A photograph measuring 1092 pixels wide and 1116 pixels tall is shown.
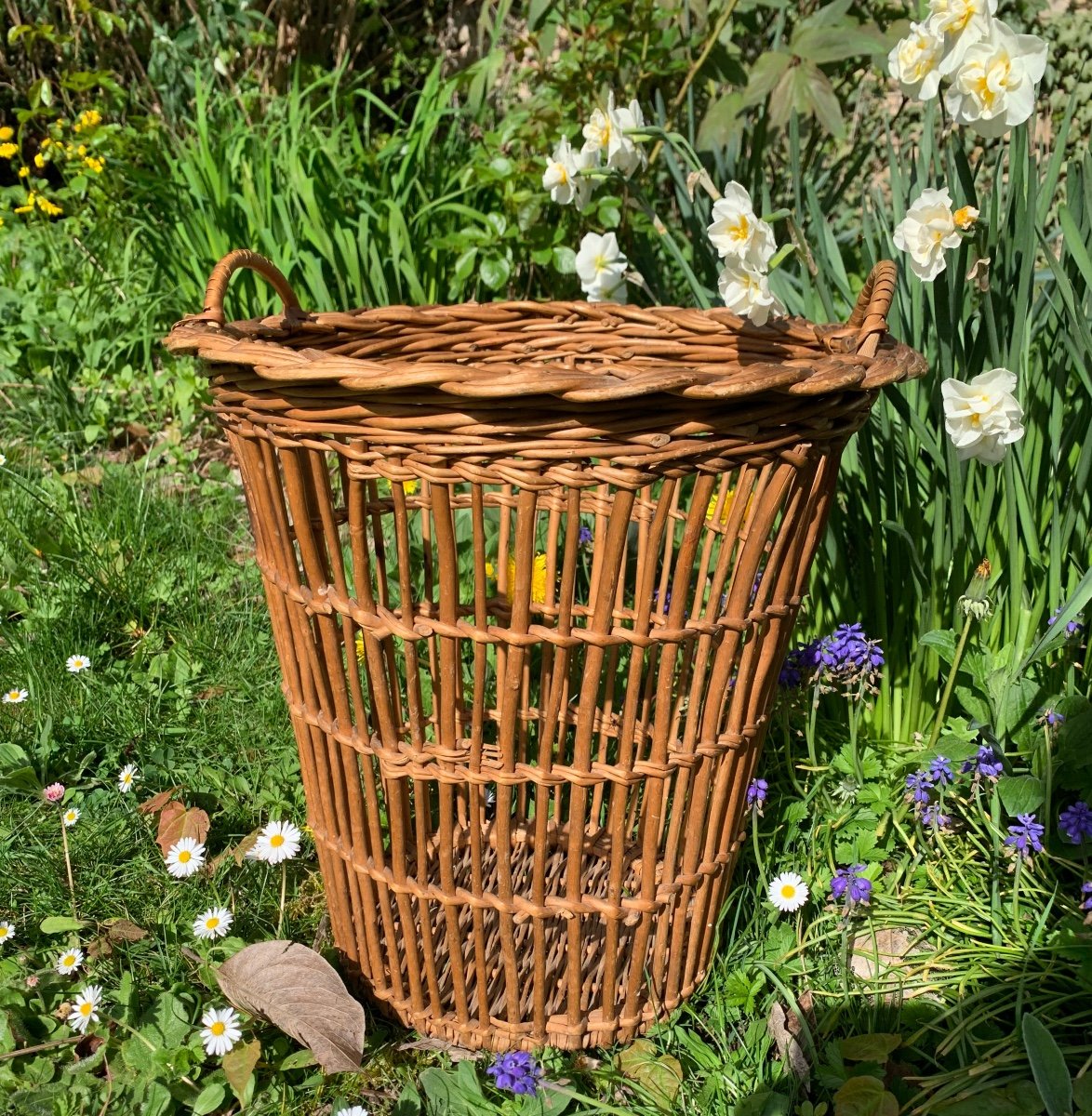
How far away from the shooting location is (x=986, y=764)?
4.16 feet

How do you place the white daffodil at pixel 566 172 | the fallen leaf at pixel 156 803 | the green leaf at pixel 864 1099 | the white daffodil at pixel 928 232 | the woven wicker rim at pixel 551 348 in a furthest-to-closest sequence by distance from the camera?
the white daffodil at pixel 566 172, the fallen leaf at pixel 156 803, the white daffodil at pixel 928 232, the green leaf at pixel 864 1099, the woven wicker rim at pixel 551 348

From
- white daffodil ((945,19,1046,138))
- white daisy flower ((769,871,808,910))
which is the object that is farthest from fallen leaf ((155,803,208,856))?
white daffodil ((945,19,1046,138))

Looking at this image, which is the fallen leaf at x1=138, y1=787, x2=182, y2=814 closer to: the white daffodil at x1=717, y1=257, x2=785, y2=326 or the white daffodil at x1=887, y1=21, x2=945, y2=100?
the white daffodil at x1=717, y1=257, x2=785, y2=326

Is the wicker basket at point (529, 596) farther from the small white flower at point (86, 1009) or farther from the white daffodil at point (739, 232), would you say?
the small white flower at point (86, 1009)

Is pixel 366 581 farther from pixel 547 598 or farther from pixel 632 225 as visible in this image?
pixel 632 225

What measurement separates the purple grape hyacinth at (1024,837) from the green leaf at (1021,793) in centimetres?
2

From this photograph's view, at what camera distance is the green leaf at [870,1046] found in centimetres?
110

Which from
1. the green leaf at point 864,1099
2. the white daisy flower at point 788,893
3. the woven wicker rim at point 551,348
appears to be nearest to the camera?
the woven wicker rim at point 551,348

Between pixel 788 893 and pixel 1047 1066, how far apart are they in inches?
14.6

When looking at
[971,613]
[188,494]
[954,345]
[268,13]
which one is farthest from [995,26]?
[268,13]

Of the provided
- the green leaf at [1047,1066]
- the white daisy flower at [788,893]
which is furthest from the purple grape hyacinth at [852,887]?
the green leaf at [1047,1066]

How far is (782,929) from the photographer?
130 cm

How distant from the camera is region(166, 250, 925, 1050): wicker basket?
848 mm

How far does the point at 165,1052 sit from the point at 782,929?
2.50 feet
